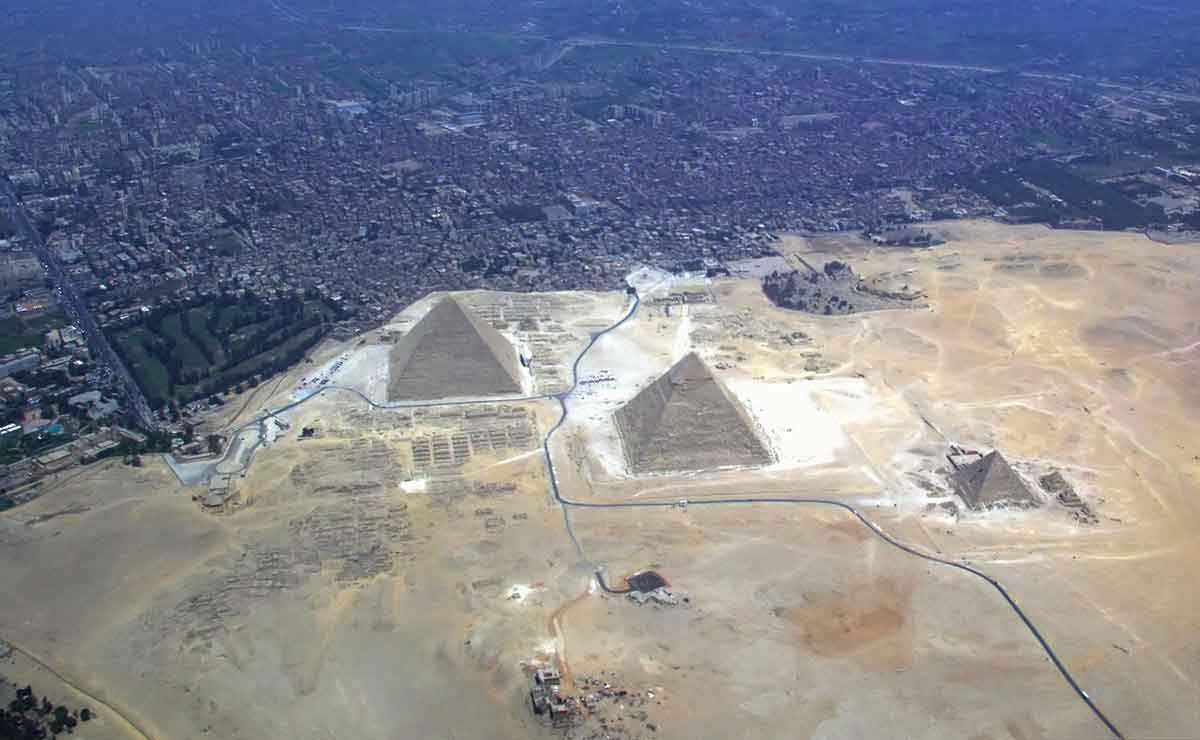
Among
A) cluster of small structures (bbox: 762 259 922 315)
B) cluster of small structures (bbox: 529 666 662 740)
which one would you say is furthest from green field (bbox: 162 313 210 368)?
cluster of small structures (bbox: 762 259 922 315)

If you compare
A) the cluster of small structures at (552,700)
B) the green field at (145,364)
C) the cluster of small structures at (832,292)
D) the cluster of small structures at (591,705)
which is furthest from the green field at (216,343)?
the cluster of small structures at (832,292)

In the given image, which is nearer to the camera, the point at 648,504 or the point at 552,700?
the point at 552,700

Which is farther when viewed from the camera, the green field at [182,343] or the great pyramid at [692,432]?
the green field at [182,343]

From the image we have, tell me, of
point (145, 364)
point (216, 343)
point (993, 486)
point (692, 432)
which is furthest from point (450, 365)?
point (993, 486)

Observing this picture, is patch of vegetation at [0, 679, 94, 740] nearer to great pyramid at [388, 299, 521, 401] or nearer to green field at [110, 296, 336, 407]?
green field at [110, 296, 336, 407]

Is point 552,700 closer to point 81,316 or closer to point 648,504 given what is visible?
point 648,504

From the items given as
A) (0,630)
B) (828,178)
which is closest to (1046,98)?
(828,178)

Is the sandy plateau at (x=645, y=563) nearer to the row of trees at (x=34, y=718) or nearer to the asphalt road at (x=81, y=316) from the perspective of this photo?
the row of trees at (x=34, y=718)
